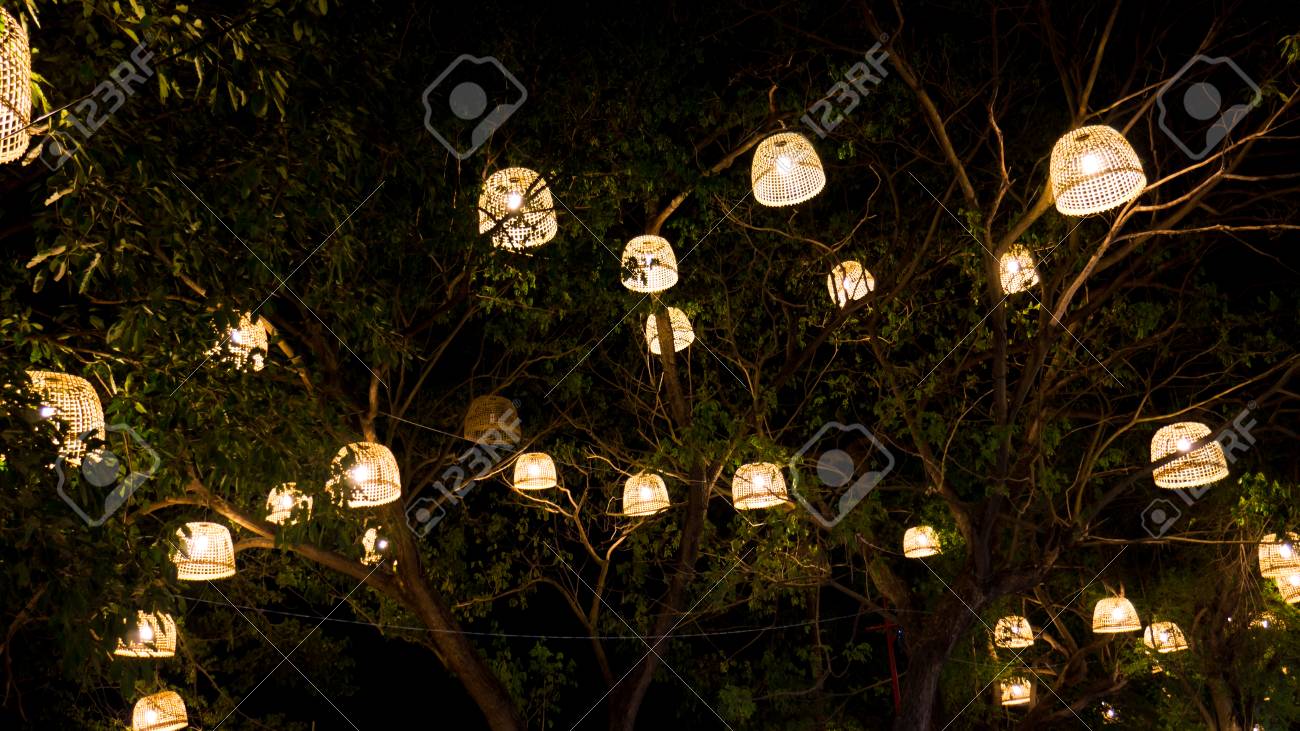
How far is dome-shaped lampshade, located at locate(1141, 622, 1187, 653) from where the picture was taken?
8.76 meters

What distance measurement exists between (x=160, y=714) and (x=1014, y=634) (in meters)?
5.91

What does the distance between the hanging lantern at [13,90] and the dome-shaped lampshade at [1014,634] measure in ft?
23.9

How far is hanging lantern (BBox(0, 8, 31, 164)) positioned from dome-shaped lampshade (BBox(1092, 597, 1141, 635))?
7.25 metres

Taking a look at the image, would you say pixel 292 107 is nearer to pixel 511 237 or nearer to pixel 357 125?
pixel 357 125

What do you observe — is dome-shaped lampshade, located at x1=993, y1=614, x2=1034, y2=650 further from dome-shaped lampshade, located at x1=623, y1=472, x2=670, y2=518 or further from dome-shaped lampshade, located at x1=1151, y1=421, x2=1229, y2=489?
dome-shaped lampshade, located at x1=623, y1=472, x2=670, y2=518

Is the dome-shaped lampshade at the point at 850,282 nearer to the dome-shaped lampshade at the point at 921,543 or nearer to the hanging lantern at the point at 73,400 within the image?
the dome-shaped lampshade at the point at 921,543

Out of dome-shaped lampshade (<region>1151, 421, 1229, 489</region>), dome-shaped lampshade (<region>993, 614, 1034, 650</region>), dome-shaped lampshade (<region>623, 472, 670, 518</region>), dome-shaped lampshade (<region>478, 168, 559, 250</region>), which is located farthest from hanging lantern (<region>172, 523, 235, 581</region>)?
dome-shaped lampshade (<region>993, 614, 1034, 650</region>)

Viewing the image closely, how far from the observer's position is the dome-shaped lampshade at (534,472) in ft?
21.9

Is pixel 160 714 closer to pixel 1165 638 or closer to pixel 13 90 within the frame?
pixel 13 90

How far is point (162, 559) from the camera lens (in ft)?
11.0

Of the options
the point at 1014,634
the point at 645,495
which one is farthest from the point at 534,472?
the point at 1014,634

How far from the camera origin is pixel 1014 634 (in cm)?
858

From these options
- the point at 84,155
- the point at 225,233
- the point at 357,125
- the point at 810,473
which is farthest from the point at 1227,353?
the point at 84,155

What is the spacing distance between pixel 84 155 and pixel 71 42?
59cm
